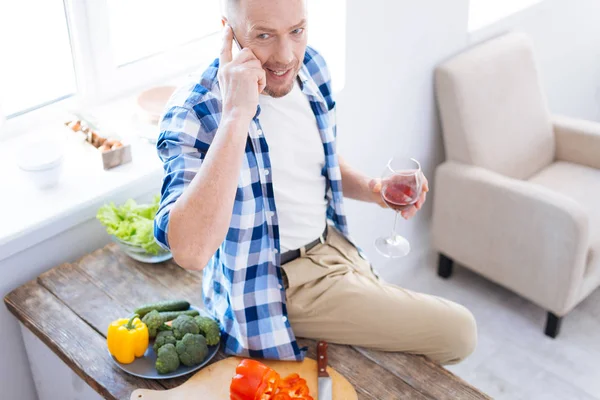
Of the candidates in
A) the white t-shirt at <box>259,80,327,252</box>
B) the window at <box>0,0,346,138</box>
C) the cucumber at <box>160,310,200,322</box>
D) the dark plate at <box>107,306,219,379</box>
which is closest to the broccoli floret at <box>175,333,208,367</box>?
the dark plate at <box>107,306,219,379</box>

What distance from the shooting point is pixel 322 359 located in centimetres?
179

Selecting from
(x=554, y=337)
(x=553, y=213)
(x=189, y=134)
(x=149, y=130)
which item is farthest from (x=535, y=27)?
(x=189, y=134)

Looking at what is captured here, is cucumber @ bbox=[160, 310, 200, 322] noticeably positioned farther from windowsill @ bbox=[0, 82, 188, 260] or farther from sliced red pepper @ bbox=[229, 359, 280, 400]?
windowsill @ bbox=[0, 82, 188, 260]

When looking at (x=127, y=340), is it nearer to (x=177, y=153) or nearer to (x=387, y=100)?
(x=177, y=153)

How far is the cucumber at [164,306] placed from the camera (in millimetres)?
1874

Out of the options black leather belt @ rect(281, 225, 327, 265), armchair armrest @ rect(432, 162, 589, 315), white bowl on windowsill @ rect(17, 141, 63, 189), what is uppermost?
white bowl on windowsill @ rect(17, 141, 63, 189)

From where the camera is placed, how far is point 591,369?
2.71m

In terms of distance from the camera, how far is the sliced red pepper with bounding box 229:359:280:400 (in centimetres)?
158

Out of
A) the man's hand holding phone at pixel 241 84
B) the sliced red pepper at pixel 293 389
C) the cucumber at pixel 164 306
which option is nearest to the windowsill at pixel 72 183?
the cucumber at pixel 164 306

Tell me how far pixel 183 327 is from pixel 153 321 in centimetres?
8

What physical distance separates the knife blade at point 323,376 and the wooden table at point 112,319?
0.04 metres

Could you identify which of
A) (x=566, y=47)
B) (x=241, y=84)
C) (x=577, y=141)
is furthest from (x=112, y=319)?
(x=566, y=47)

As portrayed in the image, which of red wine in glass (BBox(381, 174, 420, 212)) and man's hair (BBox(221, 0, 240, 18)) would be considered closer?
man's hair (BBox(221, 0, 240, 18))

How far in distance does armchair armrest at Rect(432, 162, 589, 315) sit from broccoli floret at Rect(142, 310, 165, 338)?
4.95ft
